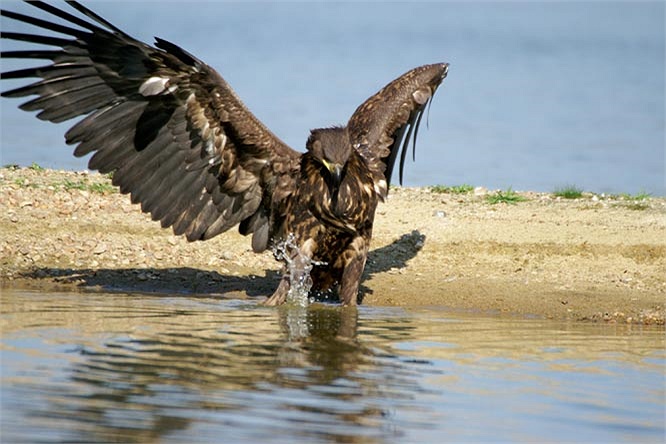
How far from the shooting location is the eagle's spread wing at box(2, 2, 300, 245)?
8.92 metres

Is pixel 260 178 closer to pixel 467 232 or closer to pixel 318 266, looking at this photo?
pixel 318 266

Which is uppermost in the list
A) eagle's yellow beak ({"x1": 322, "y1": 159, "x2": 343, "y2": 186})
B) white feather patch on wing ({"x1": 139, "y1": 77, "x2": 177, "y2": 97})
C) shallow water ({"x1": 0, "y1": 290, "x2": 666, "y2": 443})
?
white feather patch on wing ({"x1": 139, "y1": 77, "x2": 177, "y2": 97})

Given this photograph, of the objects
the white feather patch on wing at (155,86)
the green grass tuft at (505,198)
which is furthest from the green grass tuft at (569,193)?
the white feather patch on wing at (155,86)

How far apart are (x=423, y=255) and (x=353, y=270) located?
1.98 m

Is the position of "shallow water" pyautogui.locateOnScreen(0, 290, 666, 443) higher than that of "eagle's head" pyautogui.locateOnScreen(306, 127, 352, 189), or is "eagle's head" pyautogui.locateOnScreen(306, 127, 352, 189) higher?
"eagle's head" pyautogui.locateOnScreen(306, 127, 352, 189)

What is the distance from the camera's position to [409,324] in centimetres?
838

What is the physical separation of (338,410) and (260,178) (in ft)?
13.9

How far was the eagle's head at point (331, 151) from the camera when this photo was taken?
8.76 meters

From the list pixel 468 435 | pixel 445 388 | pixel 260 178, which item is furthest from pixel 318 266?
pixel 468 435

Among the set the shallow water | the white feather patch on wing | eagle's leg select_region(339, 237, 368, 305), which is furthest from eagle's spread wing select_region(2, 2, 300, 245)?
the shallow water

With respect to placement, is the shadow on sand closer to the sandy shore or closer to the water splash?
the sandy shore

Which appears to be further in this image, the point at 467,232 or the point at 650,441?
the point at 467,232

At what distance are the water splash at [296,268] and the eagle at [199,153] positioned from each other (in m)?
0.03

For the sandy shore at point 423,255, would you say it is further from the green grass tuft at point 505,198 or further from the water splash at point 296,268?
the water splash at point 296,268
